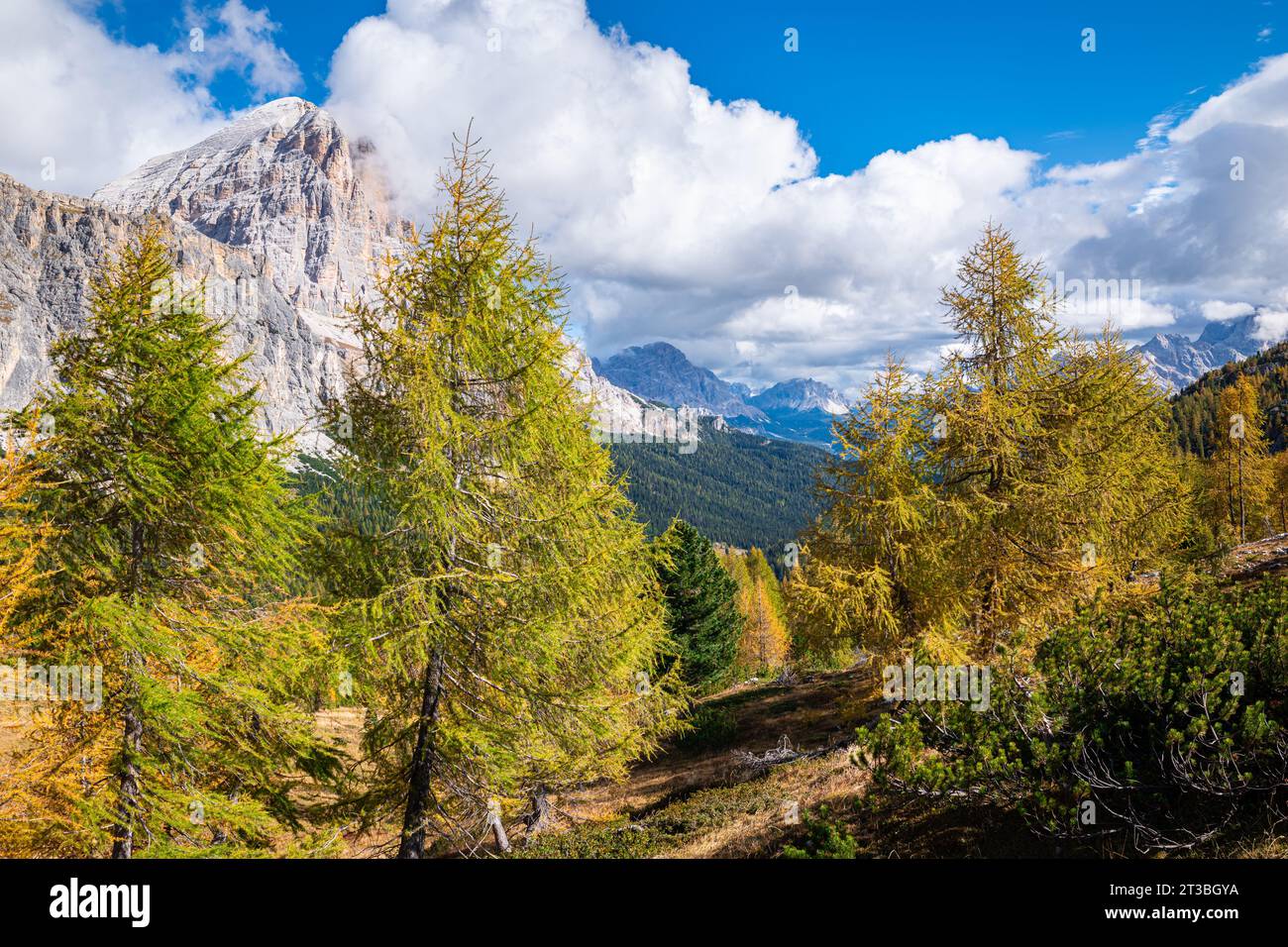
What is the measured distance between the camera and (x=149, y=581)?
790 cm

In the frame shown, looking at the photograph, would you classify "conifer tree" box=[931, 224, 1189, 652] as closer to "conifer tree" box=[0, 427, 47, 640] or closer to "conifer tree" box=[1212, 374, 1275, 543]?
"conifer tree" box=[0, 427, 47, 640]

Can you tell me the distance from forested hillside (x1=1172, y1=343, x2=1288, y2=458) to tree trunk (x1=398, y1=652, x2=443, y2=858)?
130 metres

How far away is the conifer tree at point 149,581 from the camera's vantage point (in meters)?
7.23

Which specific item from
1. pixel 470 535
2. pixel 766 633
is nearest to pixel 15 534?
pixel 470 535

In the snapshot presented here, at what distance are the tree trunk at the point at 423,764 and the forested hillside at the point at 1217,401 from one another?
130152 mm

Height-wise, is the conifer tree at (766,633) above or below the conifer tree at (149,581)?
below

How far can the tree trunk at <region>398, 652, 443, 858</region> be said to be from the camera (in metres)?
8.60

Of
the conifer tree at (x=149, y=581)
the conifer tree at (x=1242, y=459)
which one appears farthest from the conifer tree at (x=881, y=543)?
the conifer tree at (x=1242, y=459)

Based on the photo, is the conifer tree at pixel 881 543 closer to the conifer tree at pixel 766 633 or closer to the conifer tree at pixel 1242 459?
the conifer tree at pixel 1242 459

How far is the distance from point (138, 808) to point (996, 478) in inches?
619

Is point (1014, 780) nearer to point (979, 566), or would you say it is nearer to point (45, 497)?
point (979, 566)

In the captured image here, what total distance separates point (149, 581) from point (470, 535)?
4047 mm

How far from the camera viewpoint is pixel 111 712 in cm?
757

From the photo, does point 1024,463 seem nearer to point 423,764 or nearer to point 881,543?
point 881,543
